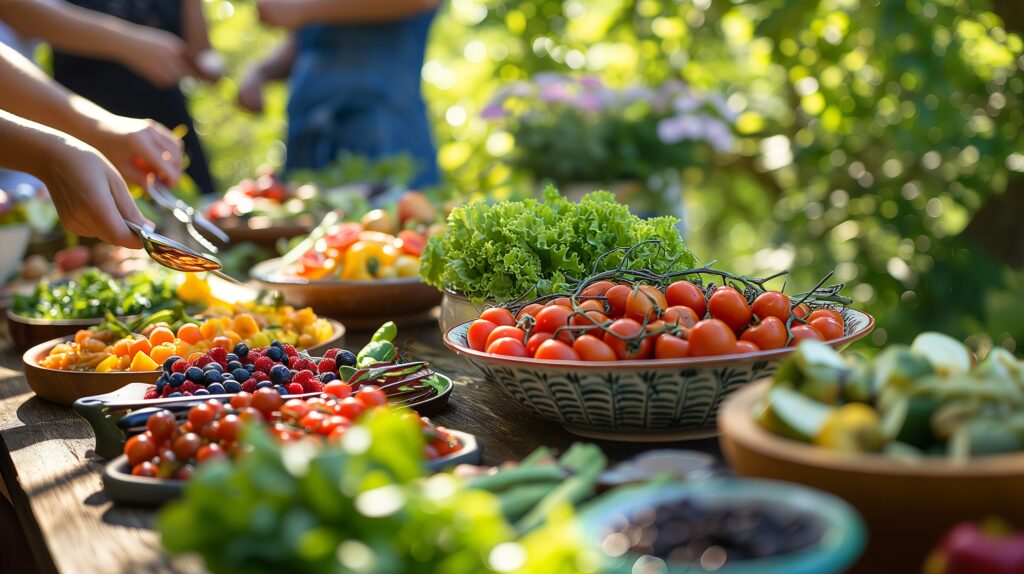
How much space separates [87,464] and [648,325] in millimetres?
800

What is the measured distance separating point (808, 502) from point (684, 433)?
0.58m

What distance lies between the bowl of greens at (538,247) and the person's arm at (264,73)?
3.18 m

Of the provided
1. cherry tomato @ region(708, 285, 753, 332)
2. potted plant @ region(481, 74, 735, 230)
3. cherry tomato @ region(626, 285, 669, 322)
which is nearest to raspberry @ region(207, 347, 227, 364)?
cherry tomato @ region(626, 285, 669, 322)

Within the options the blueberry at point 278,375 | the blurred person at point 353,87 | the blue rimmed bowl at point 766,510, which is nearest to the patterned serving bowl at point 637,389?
the blueberry at point 278,375

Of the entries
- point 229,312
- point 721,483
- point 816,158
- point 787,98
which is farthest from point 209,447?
point 787,98

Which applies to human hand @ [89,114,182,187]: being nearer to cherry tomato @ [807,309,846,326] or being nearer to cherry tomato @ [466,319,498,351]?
cherry tomato @ [466,319,498,351]

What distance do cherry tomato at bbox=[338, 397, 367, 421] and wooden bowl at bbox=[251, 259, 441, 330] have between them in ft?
3.76

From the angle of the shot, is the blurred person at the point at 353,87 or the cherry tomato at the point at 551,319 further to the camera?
the blurred person at the point at 353,87

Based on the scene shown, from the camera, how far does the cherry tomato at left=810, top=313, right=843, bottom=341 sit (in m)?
1.42

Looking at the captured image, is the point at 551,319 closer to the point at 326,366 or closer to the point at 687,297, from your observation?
the point at 687,297

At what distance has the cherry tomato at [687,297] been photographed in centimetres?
147

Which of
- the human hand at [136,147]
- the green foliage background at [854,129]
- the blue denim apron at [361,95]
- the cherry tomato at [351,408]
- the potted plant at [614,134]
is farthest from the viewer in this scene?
the blue denim apron at [361,95]

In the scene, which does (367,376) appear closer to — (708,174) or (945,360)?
(945,360)

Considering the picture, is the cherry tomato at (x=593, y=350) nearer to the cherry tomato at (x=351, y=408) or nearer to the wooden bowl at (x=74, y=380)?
the cherry tomato at (x=351, y=408)
